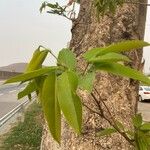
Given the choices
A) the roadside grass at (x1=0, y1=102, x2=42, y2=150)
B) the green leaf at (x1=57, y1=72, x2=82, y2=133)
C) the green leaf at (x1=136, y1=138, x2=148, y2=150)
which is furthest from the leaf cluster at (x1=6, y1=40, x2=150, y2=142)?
the roadside grass at (x1=0, y1=102, x2=42, y2=150)

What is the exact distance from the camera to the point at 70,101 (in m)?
1.12

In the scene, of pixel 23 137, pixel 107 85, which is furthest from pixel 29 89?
pixel 23 137

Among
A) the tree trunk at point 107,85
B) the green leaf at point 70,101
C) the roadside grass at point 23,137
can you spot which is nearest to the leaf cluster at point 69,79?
the green leaf at point 70,101

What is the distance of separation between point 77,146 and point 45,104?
1449mm

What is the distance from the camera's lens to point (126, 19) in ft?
9.44

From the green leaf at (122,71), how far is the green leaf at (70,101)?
0.09 meters

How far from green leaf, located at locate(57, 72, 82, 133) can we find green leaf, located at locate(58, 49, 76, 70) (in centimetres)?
8

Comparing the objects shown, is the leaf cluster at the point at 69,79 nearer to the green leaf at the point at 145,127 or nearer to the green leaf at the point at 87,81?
the green leaf at the point at 87,81

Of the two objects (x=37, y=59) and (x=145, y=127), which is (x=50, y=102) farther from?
(x=145, y=127)

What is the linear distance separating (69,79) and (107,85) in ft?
5.14

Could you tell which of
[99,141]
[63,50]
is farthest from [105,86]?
[63,50]

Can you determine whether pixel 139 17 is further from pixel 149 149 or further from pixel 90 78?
pixel 90 78

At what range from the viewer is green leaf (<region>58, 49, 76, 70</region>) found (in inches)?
49.0

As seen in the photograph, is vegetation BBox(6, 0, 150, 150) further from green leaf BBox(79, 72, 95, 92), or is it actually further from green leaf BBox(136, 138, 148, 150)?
green leaf BBox(136, 138, 148, 150)
